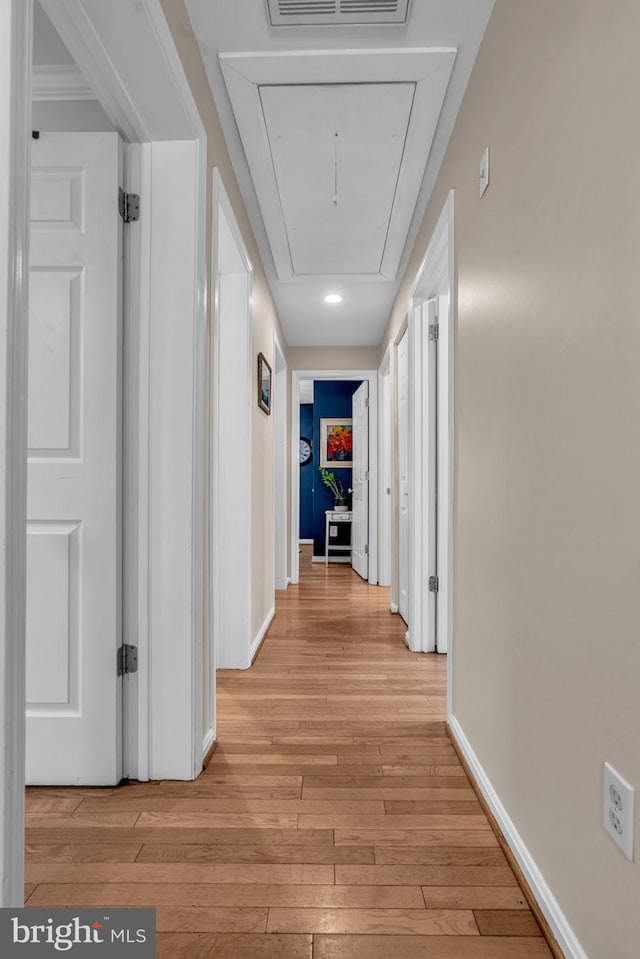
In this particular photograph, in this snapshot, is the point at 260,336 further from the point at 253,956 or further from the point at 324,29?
the point at 253,956

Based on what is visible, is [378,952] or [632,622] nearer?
[632,622]

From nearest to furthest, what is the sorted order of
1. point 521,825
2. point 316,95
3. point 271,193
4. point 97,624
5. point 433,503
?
1. point 521,825
2. point 97,624
3. point 316,95
4. point 271,193
5. point 433,503

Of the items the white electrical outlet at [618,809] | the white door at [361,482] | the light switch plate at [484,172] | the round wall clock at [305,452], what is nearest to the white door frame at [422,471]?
the light switch plate at [484,172]

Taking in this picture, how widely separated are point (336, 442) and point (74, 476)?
6221mm

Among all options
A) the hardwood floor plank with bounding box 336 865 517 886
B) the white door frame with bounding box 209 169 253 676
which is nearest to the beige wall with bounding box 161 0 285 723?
the white door frame with bounding box 209 169 253 676

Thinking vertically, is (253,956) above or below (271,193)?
below

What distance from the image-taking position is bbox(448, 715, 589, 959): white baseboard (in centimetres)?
112

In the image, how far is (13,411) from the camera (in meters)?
0.88

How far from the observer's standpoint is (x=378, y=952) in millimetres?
1164

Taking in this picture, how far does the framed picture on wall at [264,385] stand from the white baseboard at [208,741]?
1.95m

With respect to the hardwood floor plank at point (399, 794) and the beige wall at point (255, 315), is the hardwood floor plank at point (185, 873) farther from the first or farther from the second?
the beige wall at point (255, 315)

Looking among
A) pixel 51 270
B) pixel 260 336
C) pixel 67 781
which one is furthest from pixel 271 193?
pixel 67 781

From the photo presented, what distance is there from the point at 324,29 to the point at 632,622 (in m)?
1.89

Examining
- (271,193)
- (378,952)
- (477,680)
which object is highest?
(271,193)
